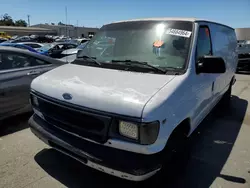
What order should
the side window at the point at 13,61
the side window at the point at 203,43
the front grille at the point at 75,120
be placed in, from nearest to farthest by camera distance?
the front grille at the point at 75,120 < the side window at the point at 203,43 < the side window at the point at 13,61

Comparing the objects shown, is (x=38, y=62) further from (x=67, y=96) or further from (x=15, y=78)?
(x=67, y=96)

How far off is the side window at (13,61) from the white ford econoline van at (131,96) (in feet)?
6.02

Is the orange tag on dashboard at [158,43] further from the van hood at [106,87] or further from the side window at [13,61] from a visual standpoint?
the side window at [13,61]

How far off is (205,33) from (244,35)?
144ft

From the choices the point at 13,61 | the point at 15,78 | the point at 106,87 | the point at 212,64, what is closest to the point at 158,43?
the point at 212,64

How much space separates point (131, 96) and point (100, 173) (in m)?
1.35

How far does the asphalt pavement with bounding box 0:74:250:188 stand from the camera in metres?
2.94

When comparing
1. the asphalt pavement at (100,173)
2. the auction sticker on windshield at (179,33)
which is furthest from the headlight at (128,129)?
the auction sticker on windshield at (179,33)

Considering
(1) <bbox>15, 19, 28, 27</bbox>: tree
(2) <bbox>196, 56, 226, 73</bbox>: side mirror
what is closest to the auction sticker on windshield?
(2) <bbox>196, 56, 226, 73</bbox>: side mirror

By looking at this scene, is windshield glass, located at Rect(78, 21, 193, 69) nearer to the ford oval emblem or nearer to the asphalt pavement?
the ford oval emblem

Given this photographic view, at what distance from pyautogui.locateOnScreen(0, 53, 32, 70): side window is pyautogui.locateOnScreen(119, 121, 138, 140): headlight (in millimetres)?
3296

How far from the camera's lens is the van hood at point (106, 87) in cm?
222

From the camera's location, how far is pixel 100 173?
10.2 ft

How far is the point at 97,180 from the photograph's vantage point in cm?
297
